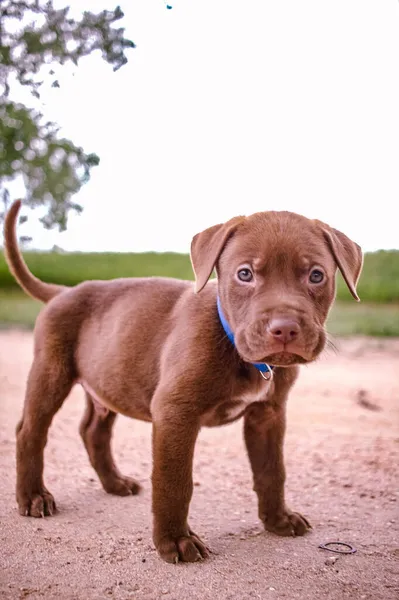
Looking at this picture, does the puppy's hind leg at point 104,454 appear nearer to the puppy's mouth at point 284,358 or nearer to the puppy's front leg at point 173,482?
the puppy's front leg at point 173,482

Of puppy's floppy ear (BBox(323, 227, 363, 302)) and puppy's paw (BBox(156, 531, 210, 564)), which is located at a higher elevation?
puppy's floppy ear (BBox(323, 227, 363, 302))

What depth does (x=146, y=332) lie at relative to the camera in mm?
3041

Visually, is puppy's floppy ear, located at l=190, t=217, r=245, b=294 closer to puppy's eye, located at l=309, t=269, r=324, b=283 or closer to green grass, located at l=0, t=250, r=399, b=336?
puppy's eye, located at l=309, t=269, r=324, b=283

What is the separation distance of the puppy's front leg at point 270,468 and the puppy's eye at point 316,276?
695 millimetres

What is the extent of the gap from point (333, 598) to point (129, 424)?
3.18 metres

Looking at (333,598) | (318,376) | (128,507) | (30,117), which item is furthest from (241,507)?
(318,376)

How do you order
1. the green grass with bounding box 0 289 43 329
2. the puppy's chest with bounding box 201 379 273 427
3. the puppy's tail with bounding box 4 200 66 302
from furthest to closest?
the green grass with bounding box 0 289 43 329, the puppy's tail with bounding box 4 200 66 302, the puppy's chest with bounding box 201 379 273 427

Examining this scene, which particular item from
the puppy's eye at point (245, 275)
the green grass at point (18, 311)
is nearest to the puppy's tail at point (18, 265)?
the puppy's eye at point (245, 275)

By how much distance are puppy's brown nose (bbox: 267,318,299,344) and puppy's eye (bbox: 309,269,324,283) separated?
0.29m

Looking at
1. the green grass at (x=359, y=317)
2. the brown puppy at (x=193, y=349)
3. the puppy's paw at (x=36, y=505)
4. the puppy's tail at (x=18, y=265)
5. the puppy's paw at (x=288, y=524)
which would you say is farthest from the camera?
the green grass at (x=359, y=317)

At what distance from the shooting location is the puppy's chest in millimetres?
2713

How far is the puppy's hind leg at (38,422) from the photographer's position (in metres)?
3.18

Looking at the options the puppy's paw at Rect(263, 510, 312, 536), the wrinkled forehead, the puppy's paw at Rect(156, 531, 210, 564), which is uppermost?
the wrinkled forehead

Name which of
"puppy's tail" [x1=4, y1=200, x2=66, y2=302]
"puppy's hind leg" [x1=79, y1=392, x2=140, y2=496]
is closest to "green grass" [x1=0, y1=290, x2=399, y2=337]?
"puppy's tail" [x1=4, y1=200, x2=66, y2=302]
